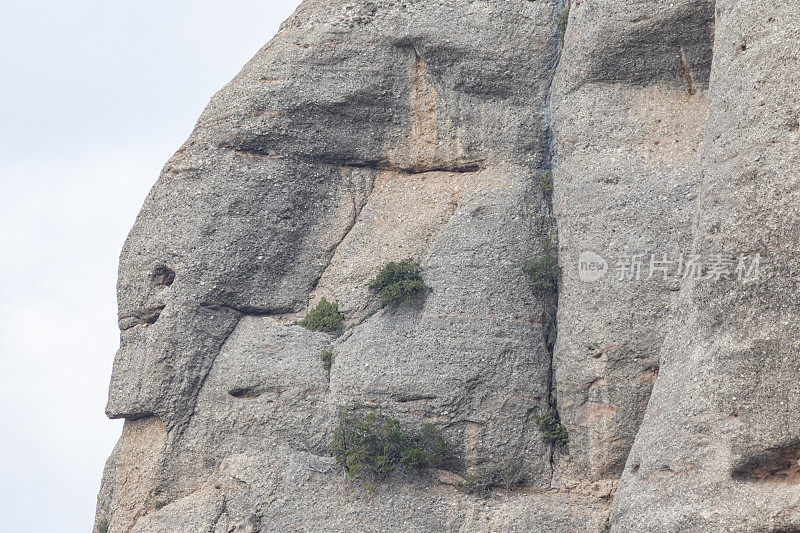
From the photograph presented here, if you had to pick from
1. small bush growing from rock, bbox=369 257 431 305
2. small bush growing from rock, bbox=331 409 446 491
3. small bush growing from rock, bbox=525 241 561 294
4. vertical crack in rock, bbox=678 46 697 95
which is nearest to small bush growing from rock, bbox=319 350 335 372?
small bush growing from rock, bbox=331 409 446 491

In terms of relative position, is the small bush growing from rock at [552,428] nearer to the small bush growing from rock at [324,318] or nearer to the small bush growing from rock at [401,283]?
the small bush growing from rock at [401,283]

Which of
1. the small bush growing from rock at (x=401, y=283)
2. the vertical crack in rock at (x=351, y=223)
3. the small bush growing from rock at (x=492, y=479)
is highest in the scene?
the vertical crack in rock at (x=351, y=223)

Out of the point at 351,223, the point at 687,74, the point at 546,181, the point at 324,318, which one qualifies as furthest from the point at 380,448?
the point at 687,74

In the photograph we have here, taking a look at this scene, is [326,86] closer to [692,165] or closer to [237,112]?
[237,112]

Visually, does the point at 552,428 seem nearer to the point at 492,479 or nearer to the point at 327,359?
the point at 492,479

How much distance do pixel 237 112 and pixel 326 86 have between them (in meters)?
2.38

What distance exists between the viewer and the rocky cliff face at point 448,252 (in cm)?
2088

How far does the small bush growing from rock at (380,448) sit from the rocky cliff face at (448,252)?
0.99 ft

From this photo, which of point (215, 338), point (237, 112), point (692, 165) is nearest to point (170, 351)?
point (215, 338)

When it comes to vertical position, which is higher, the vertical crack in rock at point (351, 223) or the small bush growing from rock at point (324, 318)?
the vertical crack in rock at point (351, 223)

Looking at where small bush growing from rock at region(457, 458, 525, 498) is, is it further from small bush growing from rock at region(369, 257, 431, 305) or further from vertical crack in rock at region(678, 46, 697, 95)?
vertical crack in rock at region(678, 46, 697, 95)

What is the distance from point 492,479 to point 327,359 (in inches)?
187

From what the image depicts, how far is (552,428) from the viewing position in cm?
2241

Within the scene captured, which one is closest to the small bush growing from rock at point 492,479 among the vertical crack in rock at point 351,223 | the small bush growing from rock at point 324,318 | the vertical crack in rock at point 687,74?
the small bush growing from rock at point 324,318
